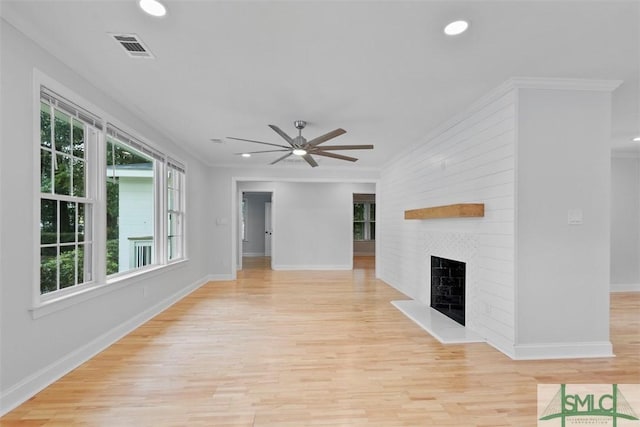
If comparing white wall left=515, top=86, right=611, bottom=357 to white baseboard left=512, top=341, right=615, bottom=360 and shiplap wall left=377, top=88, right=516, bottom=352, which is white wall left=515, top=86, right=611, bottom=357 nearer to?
white baseboard left=512, top=341, right=615, bottom=360

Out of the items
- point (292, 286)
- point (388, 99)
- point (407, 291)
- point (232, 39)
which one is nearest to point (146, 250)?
point (292, 286)

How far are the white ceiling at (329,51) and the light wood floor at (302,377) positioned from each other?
8.37 ft

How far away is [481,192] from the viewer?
329cm

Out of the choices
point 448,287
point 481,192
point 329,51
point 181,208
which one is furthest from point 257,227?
point 329,51

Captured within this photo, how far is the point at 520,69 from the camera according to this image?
2617 millimetres

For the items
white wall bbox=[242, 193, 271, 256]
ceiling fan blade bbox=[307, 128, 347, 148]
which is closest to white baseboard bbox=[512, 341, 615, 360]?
ceiling fan blade bbox=[307, 128, 347, 148]

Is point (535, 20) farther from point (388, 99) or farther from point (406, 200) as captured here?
point (406, 200)

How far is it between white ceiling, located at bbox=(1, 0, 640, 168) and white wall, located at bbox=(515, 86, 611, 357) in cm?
34

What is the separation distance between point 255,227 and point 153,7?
33.0 feet

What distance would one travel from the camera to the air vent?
86.0 inches

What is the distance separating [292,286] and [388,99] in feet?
13.6

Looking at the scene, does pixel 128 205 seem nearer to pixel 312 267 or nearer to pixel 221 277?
pixel 221 277

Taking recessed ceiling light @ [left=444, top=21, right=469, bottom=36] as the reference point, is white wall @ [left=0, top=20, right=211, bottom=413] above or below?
below

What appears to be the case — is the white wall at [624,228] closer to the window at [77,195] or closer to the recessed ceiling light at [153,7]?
the recessed ceiling light at [153,7]
